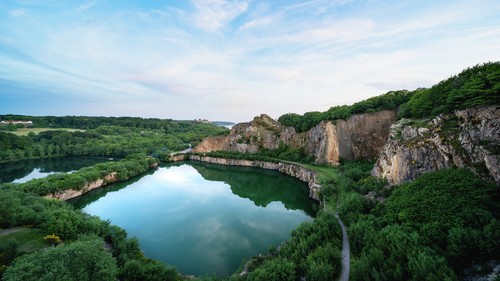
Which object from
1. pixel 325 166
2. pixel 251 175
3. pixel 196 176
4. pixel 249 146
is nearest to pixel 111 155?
pixel 196 176

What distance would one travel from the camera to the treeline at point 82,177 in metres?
31.8

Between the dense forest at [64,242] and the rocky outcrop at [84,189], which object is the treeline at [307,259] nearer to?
the dense forest at [64,242]

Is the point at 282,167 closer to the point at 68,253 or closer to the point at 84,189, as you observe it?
the point at 84,189

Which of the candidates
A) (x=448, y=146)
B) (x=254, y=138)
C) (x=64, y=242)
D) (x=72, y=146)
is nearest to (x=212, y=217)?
(x=64, y=242)

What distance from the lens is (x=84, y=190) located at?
127 feet

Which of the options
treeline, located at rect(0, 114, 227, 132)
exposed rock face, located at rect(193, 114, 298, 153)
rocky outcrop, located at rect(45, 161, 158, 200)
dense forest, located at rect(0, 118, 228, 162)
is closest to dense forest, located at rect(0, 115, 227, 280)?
rocky outcrop, located at rect(45, 161, 158, 200)

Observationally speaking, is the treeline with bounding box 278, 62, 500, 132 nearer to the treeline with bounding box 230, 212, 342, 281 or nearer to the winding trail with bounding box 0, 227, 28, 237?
the treeline with bounding box 230, 212, 342, 281

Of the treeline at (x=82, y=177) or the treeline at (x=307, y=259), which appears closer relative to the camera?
the treeline at (x=307, y=259)

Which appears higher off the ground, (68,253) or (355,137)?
(355,137)

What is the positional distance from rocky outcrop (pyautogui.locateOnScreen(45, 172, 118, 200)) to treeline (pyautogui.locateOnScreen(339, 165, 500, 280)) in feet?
127

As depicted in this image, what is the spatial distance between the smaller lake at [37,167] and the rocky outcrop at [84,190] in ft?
60.4

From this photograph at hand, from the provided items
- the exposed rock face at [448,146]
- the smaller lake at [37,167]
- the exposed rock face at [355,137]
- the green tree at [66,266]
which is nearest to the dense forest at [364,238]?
the green tree at [66,266]

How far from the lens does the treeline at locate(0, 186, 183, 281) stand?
29.1 feet

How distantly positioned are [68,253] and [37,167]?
229 ft
